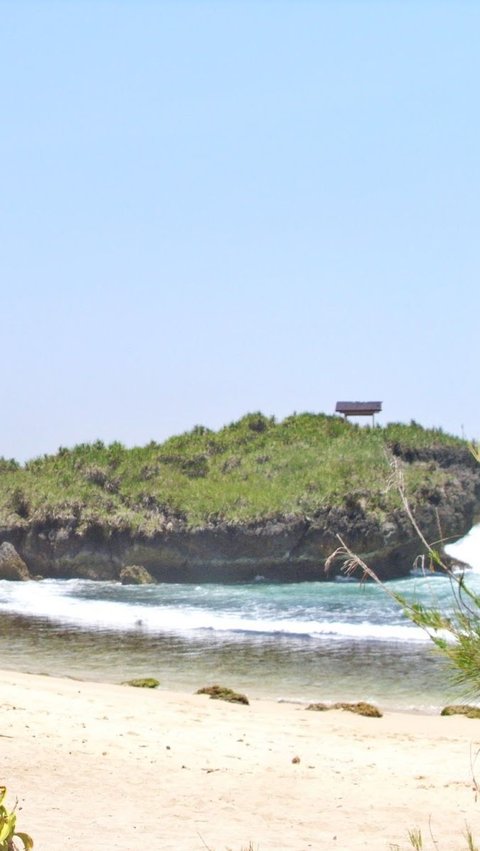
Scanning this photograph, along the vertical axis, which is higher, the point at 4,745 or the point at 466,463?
the point at 466,463

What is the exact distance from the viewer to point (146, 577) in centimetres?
3478

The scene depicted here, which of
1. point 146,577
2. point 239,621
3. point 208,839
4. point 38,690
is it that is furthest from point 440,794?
point 146,577

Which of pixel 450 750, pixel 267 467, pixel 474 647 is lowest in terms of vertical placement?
pixel 450 750

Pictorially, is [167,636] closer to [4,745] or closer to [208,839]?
[4,745]

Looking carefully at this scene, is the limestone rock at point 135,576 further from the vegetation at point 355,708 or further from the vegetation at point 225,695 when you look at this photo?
the vegetation at point 355,708

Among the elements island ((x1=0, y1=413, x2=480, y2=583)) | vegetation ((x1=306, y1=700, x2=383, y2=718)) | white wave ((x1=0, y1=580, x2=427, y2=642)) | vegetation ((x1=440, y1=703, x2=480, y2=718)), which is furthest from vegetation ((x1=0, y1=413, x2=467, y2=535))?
vegetation ((x1=306, y1=700, x2=383, y2=718))

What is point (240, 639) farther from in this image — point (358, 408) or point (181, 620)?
point (358, 408)

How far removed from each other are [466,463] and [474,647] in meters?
32.9

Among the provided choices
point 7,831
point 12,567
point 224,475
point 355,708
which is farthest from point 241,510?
point 7,831

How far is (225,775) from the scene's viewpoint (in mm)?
10719

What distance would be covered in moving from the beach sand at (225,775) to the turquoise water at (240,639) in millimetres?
1689

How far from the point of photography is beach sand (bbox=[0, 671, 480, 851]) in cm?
875

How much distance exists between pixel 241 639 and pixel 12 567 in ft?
50.1

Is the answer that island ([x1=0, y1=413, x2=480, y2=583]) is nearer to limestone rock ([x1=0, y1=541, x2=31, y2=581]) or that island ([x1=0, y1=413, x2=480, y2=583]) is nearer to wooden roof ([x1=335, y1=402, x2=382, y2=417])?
limestone rock ([x1=0, y1=541, x2=31, y2=581])
